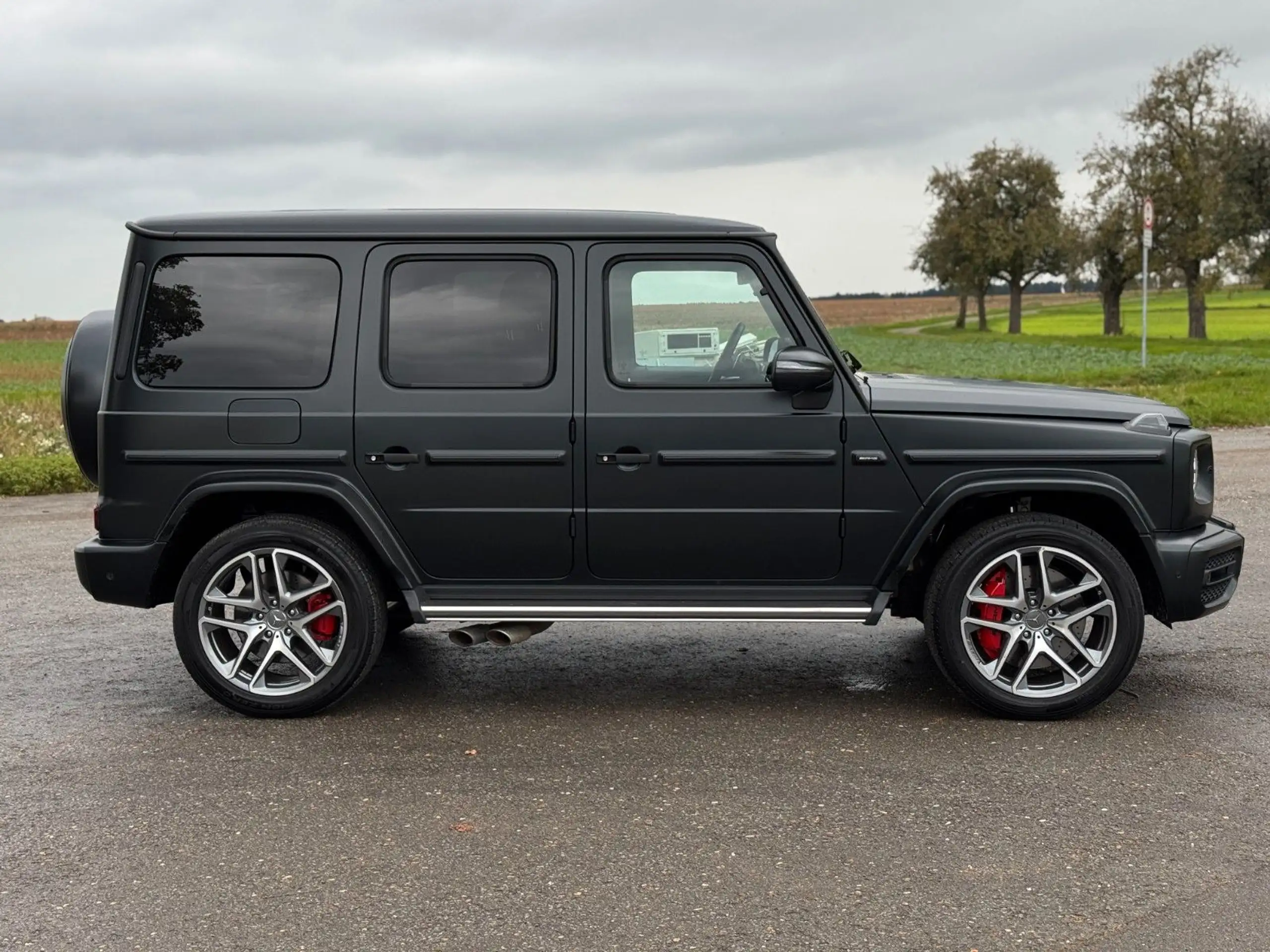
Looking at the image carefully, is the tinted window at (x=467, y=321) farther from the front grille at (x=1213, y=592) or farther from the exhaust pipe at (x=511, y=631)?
the front grille at (x=1213, y=592)

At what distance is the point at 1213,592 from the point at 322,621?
3.51 meters

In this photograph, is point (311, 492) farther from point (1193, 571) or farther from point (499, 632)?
point (1193, 571)

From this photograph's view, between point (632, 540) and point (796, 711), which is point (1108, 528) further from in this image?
point (632, 540)

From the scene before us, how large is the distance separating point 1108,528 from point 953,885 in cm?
218

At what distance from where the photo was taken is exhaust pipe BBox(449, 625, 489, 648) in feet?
17.5

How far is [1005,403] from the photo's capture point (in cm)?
524

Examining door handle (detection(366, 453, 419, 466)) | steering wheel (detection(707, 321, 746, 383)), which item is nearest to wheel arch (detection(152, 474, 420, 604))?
door handle (detection(366, 453, 419, 466))

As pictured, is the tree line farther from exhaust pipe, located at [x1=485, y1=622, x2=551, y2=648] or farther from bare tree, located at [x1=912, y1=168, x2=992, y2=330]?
exhaust pipe, located at [x1=485, y1=622, x2=551, y2=648]

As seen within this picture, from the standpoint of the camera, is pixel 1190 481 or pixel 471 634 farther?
pixel 471 634

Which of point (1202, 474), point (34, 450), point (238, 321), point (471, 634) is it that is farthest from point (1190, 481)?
point (34, 450)

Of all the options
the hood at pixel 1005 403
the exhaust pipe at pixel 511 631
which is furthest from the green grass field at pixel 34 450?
the hood at pixel 1005 403

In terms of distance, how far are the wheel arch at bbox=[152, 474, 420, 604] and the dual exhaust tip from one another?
0.92ft

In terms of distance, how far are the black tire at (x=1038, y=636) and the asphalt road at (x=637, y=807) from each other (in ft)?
0.36

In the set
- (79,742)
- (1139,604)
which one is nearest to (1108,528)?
(1139,604)
